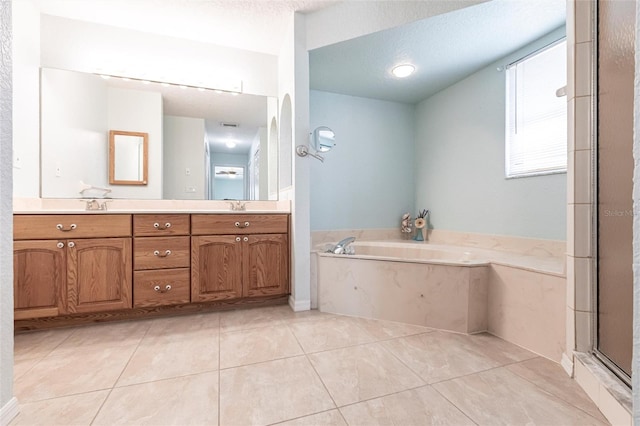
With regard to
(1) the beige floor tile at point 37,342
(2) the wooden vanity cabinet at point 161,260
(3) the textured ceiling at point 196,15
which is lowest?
(1) the beige floor tile at point 37,342

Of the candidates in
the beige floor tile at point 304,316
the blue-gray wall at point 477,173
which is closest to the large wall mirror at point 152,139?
the beige floor tile at point 304,316

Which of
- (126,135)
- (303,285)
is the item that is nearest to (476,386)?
(303,285)

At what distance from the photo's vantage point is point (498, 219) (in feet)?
7.95

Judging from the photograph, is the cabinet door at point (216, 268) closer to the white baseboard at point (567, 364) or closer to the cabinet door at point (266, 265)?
the cabinet door at point (266, 265)

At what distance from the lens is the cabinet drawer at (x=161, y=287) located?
78.1 inches

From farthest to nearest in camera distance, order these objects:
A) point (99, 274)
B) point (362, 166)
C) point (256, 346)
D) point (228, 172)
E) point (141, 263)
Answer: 1. point (362, 166)
2. point (228, 172)
3. point (141, 263)
4. point (99, 274)
5. point (256, 346)

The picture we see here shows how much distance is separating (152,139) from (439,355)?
107 inches

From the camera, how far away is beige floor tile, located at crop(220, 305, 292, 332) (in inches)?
76.7

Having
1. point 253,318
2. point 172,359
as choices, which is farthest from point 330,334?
point 172,359

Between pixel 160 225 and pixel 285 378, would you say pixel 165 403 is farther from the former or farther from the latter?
pixel 160 225

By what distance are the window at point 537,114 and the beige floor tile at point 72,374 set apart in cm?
301

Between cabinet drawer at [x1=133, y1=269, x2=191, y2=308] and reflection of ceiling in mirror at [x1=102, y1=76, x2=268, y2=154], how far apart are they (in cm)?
121

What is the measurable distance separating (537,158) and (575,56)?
1.03 metres

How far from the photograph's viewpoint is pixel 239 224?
7.36 feet
